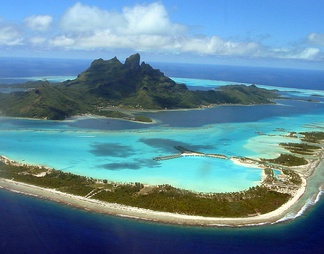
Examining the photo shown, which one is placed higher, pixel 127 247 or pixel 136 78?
pixel 136 78

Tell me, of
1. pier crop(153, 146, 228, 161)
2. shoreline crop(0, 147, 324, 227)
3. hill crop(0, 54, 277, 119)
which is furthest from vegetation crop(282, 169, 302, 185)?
hill crop(0, 54, 277, 119)

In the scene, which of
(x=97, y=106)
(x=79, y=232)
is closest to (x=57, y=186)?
(x=79, y=232)

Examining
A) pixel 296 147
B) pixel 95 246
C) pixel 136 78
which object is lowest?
pixel 95 246

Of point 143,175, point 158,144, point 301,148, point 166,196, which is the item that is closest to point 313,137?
point 301,148

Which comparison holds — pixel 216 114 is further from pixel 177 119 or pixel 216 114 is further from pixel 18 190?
pixel 18 190

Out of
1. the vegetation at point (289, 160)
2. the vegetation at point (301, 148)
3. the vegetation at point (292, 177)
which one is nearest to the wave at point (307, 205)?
the vegetation at point (292, 177)

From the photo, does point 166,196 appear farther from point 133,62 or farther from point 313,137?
point 133,62

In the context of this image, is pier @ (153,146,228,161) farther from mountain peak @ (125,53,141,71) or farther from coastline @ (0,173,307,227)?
mountain peak @ (125,53,141,71)
